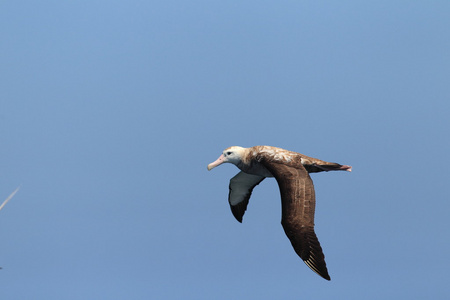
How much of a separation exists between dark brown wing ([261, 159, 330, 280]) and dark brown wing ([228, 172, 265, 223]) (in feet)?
14.8

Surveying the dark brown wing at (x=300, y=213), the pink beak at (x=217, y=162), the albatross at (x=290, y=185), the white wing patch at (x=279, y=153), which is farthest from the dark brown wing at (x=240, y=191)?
the dark brown wing at (x=300, y=213)

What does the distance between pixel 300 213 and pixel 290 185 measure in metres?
1.31

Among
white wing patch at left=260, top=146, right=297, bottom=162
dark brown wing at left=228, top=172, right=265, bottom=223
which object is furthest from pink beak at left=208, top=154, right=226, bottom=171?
dark brown wing at left=228, top=172, right=265, bottom=223

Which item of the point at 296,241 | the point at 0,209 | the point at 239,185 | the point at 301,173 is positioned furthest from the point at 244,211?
the point at 0,209

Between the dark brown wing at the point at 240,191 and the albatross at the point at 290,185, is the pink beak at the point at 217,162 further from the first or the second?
the dark brown wing at the point at 240,191

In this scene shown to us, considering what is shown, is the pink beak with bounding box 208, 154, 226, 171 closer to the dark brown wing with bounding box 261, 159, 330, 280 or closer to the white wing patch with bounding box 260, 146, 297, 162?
the white wing patch with bounding box 260, 146, 297, 162

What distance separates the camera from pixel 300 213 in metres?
18.9

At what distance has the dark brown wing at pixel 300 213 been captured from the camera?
1796 cm

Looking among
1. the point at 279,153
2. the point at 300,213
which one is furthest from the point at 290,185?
the point at 279,153

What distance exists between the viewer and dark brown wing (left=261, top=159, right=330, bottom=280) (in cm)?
1796

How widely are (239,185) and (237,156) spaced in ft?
10.5

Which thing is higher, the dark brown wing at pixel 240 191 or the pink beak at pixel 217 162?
the dark brown wing at pixel 240 191

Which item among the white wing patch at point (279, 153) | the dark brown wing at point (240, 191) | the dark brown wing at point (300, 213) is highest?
the dark brown wing at point (240, 191)

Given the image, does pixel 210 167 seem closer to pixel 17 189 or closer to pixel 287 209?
pixel 287 209
